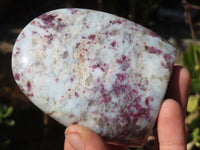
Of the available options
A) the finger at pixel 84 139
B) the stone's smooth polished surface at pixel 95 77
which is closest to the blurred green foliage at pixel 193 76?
the stone's smooth polished surface at pixel 95 77

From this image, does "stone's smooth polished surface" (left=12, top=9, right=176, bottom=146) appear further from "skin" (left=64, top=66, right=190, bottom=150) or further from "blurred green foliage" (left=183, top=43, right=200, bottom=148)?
"blurred green foliage" (left=183, top=43, right=200, bottom=148)

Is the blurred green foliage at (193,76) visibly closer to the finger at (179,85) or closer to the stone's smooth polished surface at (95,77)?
the finger at (179,85)

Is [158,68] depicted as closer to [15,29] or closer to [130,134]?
[130,134]

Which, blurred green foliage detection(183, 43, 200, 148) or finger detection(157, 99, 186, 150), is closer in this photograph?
finger detection(157, 99, 186, 150)

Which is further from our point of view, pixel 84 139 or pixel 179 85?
pixel 179 85

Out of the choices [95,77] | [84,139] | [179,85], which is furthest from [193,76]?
[84,139]

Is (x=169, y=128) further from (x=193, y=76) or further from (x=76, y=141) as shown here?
(x=193, y=76)

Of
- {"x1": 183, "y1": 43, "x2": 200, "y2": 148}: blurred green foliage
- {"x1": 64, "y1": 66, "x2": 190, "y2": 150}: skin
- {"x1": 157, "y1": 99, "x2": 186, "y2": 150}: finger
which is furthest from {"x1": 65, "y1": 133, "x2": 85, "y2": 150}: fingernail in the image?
{"x1": 183, "y1": 43, "x2": 200, "y2": 148}: blurred green foliage
